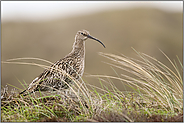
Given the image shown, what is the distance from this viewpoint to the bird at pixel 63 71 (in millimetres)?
5273

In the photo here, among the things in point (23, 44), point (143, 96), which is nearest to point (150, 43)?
point (23, 44)

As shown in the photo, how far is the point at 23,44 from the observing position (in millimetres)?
26203

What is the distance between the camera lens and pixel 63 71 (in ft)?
16.2

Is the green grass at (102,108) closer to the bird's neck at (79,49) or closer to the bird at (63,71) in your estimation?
the bird at (63,71)

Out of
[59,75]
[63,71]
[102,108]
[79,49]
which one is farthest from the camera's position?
[79,49]

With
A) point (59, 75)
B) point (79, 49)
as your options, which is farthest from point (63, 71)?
point (79, 49)

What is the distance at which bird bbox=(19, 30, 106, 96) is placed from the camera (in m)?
5.27

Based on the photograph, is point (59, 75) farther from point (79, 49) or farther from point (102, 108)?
point (102, 108)

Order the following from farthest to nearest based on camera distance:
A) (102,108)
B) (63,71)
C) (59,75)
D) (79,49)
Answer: (79,49) < (59,75) < (63,71) < (102,108)

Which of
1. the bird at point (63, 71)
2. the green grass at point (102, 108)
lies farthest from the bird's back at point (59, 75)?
the green grass at point (102, 108)

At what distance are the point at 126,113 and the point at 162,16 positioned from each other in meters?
28.5

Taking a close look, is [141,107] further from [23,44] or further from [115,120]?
[23,44]

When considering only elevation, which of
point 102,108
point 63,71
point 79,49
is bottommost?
point 102,108

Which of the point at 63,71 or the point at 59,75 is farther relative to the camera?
the point at 59,75
